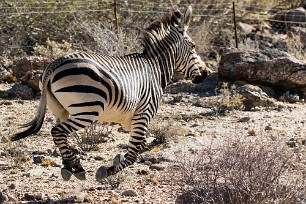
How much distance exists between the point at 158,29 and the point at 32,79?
17.4 feet

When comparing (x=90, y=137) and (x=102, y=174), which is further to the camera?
(x=90, y=137)

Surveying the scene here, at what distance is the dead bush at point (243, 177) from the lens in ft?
23.1

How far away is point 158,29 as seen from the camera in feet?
33.3

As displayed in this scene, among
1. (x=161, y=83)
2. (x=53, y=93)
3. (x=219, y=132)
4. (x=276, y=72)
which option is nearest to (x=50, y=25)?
(x=276, y=72)

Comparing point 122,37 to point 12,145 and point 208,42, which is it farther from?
point 12,145

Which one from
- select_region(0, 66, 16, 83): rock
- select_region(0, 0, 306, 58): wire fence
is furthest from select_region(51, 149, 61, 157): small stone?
select_region(0, 0, 306, 58): wire fence

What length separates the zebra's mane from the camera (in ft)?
32.8

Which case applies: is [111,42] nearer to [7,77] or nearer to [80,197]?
[7,77]

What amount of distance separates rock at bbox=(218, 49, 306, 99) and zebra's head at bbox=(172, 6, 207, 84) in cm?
426

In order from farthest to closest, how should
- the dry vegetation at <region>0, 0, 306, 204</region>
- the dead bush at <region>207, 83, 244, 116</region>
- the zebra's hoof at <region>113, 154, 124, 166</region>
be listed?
1. the dead bush at <region>207, 83, 244, 116</region>
2. the zebra's hoof at <region>113, 154, 124, 166</region>
3. the dry vegetation at <region>0, 0, 306, 204</region>

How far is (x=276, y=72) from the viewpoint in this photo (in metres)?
15.0

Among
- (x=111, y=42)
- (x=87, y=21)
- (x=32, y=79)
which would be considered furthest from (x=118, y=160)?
(x=87, y=21)

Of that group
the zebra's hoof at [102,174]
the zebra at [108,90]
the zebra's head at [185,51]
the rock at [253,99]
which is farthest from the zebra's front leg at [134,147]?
the rock at [253,99]

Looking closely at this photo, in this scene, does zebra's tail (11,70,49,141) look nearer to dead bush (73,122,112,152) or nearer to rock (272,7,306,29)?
dead bush (73,122,112,152)
